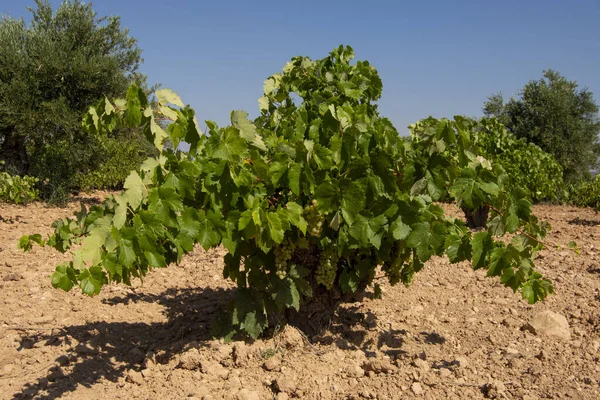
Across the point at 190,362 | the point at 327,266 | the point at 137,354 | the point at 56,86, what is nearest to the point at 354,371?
the point at 327,266

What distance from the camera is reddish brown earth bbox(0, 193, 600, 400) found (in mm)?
3084

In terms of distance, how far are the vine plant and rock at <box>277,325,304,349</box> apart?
561 mm

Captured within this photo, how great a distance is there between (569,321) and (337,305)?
5.59ft

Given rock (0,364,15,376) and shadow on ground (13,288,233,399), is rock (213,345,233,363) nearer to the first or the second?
shadow on ground (13,288,233,399)

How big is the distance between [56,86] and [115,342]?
277 inches

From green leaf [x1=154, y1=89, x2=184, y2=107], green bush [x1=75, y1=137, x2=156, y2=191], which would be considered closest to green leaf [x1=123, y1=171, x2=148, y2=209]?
green leaf [x1=154, y1=89, x2=184, y2=107]

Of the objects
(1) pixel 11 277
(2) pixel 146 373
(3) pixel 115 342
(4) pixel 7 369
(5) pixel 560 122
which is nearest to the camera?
(2) pixel 146 373

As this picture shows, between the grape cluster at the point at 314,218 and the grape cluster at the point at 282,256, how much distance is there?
0.24m

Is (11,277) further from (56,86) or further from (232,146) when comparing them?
(56,86)

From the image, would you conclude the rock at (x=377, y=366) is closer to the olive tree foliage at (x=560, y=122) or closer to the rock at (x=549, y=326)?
the rock at (x=549, y=326)

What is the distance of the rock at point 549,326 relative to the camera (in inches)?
148

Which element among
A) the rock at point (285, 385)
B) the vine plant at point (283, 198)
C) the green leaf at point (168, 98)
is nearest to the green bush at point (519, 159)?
the vine plant at point (283, 198)

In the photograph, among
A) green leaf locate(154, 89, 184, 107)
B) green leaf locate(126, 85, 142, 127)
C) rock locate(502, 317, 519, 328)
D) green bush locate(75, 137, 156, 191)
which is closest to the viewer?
green leaf locate(126, 85, 142, 127)

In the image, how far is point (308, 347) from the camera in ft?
11.5
